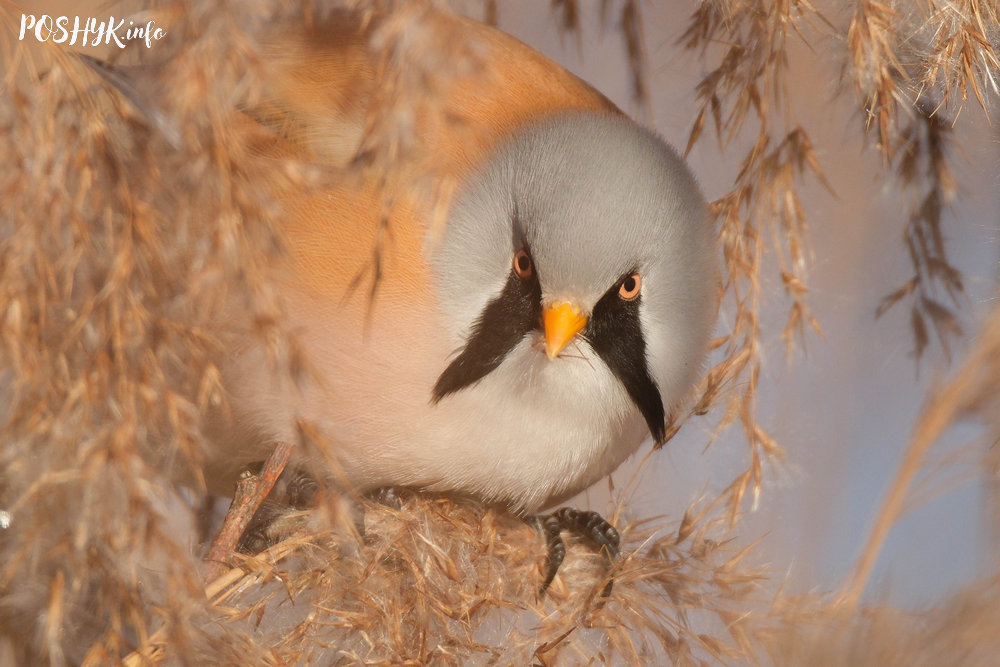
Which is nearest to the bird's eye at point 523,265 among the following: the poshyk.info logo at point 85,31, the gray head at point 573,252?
the gray head at point 573,252

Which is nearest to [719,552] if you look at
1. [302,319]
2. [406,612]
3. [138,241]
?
[406,612]

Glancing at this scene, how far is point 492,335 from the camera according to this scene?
660 mm

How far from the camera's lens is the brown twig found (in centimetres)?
60

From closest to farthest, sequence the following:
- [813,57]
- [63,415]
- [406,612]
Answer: [63,415] < [406,612] < [813,57]

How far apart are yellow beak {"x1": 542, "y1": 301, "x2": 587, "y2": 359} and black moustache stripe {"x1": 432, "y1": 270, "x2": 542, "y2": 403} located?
0.02 metres

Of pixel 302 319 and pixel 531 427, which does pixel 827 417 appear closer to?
pixel 531 427

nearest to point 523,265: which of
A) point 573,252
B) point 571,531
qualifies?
point 573,252

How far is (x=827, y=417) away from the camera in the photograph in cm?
70

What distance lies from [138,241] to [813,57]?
1.68 ft

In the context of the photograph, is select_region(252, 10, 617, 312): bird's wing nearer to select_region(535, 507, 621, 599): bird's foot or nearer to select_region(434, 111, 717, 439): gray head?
select_region(434, 111, 717, 439): gray head

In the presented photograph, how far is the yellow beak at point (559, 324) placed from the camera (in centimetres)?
63

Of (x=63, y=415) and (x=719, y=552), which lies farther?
(x=719, y=552)

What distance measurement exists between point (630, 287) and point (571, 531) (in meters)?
0.27

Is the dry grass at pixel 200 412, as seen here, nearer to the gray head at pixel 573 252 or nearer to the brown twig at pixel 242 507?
the brown twig at pixel 242 507
